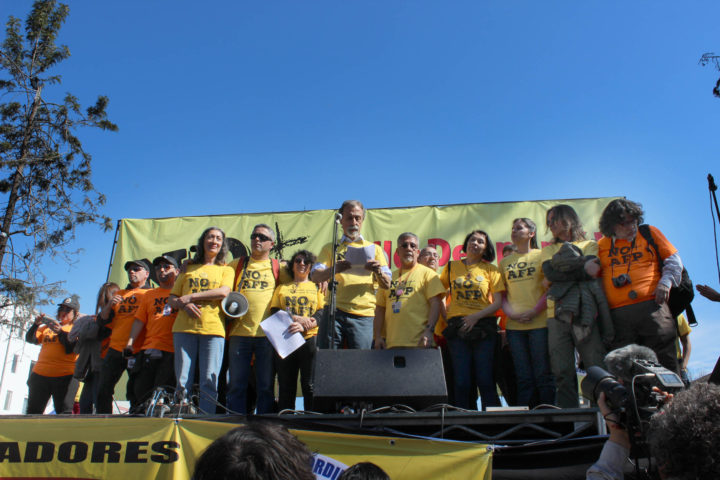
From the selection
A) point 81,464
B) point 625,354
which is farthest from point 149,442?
point 625,354

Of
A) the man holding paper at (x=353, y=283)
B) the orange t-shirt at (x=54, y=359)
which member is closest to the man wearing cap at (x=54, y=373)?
the orange t-shirt at (x=54, y=359)

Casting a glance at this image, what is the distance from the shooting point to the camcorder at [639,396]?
177cm

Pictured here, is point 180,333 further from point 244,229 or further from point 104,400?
point 244,229

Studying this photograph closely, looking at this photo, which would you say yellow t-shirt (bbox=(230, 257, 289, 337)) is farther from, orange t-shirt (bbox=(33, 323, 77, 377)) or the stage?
orange t-shirt (bbox=(33, 323, 77, 377))

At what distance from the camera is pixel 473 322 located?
4.15 meters

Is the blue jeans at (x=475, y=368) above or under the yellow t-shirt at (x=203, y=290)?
under

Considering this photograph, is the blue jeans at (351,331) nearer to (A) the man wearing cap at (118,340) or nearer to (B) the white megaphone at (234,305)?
(B) the white megaphone at (234,305)

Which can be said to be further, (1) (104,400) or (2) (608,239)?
(1) (104,400)

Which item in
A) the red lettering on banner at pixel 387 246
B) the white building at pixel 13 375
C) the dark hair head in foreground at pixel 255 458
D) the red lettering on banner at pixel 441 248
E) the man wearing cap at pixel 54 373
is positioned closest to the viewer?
the dark hair head in foreground at pixel 255 458

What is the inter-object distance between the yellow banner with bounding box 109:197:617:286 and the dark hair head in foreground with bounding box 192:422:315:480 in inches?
231

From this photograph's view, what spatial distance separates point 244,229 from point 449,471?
5182 mm

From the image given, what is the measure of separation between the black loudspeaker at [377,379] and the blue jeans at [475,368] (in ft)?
3.02

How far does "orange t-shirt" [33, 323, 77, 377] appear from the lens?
5.44 meters

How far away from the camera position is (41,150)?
34.9 ft
